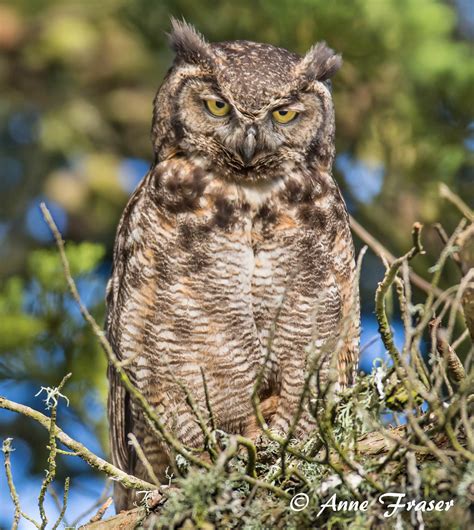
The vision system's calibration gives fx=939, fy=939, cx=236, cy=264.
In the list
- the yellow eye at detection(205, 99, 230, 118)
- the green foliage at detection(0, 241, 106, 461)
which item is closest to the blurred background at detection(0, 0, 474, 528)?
the green foliage at detection(0, 241, 106, 461)

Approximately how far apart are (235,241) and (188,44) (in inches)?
27.6

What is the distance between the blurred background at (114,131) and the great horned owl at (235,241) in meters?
0.31

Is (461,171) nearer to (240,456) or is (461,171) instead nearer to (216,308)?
(216,308)

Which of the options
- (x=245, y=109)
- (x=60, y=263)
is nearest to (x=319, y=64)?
(x=245, y=109)

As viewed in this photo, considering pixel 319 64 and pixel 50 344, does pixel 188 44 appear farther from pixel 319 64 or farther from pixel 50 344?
pixel 50 344

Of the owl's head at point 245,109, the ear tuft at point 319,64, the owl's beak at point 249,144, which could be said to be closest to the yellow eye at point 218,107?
the owl's head at point 245,109

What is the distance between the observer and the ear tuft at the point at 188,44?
308 cm

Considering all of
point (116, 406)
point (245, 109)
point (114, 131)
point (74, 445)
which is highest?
point (114, 131)

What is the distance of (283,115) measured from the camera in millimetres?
3018

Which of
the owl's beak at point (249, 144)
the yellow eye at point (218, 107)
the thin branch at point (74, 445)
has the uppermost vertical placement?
the yellow eye at point (218, 107)

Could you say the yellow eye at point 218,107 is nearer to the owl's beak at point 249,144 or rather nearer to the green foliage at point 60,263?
the owl's beak at point 249,144

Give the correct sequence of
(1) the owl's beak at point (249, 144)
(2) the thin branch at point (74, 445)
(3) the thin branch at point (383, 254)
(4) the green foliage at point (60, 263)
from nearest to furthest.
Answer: (2) the thin branch at point (74, 445) → (3) the thin branch at point (383, 254) → (1) the owl's beak at point (249, 144) → (4) the green foliage at point (60, 263)

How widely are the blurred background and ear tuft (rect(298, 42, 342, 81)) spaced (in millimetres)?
663

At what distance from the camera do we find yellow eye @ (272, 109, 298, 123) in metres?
3.00
